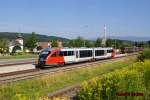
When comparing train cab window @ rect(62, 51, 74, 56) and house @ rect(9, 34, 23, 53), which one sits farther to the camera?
house @ rect(9, 34, 23, 53)

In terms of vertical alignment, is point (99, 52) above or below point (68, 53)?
below

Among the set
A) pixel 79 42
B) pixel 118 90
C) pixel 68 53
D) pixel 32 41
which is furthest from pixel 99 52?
pixel 79 42

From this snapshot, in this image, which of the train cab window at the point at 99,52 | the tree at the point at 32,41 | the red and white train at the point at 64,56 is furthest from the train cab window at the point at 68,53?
the tree at the point at 32,41

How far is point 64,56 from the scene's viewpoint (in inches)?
1638

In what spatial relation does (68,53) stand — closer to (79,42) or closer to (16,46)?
(79,42)

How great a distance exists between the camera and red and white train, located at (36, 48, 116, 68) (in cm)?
3869

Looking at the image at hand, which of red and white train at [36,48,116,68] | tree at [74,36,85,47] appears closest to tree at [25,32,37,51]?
tree at [74,36,85,47]

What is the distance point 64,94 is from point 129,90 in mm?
8141

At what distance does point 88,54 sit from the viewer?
2010 inches

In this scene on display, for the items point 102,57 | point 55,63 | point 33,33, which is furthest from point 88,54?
point 33,33

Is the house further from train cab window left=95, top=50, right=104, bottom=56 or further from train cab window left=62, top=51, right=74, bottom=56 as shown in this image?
train cab window left=62, top=51, right=74, bottom=56

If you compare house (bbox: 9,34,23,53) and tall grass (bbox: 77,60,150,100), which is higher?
tall grass (bbox: 77,60,150,100)

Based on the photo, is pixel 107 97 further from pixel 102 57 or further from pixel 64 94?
pixel 102 57

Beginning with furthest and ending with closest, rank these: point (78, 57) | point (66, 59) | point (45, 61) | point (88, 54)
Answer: point (88, 54), point (78, 57), point (66, 59), point (45, 61)
